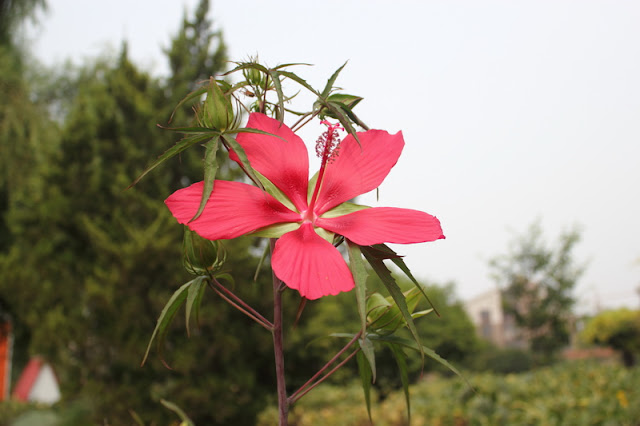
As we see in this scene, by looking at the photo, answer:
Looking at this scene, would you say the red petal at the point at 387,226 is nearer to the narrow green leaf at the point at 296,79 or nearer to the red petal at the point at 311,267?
the red petal at the point at 311,267

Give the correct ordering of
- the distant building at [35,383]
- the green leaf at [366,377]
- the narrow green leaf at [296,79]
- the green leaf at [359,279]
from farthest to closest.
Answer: the distant building at [35,383], the green leaf at [366,377], the narrow green leaf at [296,79], the green leaf at [359,279]

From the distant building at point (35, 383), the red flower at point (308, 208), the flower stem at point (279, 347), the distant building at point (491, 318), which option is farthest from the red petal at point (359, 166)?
the distant building at point (491, 318)

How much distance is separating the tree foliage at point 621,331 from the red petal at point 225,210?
15.1 m

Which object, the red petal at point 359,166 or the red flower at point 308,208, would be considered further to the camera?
the red petal at point 359,166

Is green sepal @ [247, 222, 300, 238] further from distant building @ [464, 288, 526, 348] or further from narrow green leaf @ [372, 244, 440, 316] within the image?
distant building @ [464, 288, 526, 348]

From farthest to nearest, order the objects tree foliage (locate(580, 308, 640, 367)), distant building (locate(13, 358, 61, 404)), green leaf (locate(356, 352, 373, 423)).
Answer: tree foliage (locate(580, 308, 640, 367)) < distant building (locate(13, 358, 61, 404)) < green leaf (locate(356, 352, 373, 423))

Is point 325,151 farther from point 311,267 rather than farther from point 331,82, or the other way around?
point 311,267

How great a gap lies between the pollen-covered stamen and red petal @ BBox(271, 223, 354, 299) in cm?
16

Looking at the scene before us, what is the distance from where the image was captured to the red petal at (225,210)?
604 millimetres

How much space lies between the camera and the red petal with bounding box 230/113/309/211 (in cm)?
67

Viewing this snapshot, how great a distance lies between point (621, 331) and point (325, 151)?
15.2 meters

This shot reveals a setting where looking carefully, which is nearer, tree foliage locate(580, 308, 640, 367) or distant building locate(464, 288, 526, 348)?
tree foliage locate(580, 308, 640, 367)

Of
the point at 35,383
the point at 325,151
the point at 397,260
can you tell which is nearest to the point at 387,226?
the point at 397,260

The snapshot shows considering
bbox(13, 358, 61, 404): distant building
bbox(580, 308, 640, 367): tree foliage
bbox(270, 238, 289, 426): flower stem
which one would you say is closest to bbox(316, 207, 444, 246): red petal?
bbox(270, 238, 289, 426): flower stem
